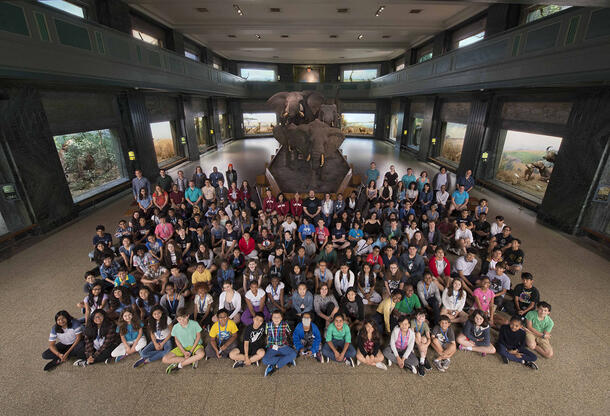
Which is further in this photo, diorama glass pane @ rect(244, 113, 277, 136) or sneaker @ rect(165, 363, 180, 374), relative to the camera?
diorama glass pane @ rect(244, 113, 277, 136)

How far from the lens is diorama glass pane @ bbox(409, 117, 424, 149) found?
851 inches

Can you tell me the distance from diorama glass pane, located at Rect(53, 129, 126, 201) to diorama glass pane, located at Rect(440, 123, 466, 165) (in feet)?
58.2

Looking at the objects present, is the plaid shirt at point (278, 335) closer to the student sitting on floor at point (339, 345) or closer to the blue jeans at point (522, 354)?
the student sitting on floor at point (339, 345)

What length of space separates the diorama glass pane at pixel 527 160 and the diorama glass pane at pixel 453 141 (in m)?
3.30

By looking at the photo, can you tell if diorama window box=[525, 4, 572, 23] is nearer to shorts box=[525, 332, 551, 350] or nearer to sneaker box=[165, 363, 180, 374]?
shorts box=[525, 332, 551, 350]

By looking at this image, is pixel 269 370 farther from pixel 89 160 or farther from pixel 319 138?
pixel 89 160

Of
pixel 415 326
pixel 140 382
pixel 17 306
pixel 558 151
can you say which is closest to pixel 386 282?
pixel 415 326

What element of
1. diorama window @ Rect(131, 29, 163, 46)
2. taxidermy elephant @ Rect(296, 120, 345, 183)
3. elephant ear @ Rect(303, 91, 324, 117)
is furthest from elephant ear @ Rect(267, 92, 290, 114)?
diorama window @ Rect(131, 29, 163, 46)

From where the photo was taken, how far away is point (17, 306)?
5.64m

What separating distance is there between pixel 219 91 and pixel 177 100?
9.46 ft

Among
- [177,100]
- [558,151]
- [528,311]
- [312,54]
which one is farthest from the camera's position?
[312,54]

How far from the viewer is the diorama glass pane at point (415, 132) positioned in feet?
70.9

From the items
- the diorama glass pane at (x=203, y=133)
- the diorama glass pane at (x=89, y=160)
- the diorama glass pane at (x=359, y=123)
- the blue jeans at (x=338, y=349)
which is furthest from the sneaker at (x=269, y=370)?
the diorama glass pane at (x=359, y=123)

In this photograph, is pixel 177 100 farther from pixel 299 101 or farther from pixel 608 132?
Answer: pixel 608 132
